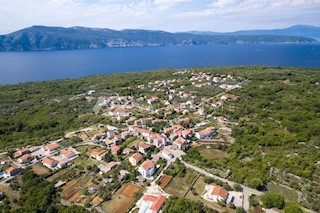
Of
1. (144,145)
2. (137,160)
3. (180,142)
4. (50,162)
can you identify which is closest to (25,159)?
(50,162)

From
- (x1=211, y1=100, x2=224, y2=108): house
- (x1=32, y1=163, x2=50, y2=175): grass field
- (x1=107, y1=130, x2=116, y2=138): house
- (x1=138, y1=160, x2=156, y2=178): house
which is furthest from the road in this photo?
(x1=211, y1=100, x2=224, y2=108): house

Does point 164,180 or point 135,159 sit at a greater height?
point 135,159

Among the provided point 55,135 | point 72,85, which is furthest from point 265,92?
point 72,85

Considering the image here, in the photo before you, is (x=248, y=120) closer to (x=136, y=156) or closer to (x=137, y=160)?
(x=136, y=156)

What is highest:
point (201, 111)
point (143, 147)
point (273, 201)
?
point (201, 111)

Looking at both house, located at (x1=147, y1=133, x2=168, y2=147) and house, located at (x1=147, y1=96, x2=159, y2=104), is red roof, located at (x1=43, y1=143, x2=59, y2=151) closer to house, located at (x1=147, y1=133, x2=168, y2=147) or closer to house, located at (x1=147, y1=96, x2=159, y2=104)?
house, located at (x1=147, y1=133, x2=168, y2=147)

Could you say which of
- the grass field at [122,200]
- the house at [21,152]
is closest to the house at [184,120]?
the grass field at [122,200]

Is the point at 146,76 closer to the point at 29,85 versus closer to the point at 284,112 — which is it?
the point at 29,85
